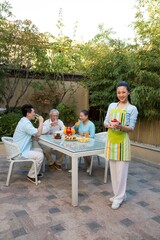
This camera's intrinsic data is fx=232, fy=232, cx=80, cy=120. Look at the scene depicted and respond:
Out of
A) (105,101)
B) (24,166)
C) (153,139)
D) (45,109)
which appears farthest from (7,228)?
(45,109)

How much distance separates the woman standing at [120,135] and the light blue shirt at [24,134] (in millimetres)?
1217

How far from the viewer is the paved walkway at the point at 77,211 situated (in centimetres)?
217

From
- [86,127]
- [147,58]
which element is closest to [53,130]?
[86,127]

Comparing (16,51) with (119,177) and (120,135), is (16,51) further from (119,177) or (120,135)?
(119,177)

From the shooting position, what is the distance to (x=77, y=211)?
262 cm

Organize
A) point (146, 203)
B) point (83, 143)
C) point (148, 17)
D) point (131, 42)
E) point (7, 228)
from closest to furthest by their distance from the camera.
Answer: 1. point (7, 228)
2. point (146, 203)
3. point (83, 143)
4. point (148, 17)
5. point (131, 42)

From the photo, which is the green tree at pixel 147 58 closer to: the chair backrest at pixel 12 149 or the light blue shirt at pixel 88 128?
the light blue shirt at pixel 88 128

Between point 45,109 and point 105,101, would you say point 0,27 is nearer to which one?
point 45,109

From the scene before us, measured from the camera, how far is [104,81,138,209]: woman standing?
8.52ft

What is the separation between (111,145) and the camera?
8.78ft

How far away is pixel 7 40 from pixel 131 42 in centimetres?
296

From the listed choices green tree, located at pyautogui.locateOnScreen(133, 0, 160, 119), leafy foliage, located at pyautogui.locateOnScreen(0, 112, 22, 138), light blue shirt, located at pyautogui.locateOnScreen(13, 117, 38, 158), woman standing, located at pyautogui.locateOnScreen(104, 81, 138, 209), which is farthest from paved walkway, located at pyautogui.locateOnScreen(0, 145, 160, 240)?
leafy foliage, located at pyautogui.locateOnScreen(0, 112, 22, 138)

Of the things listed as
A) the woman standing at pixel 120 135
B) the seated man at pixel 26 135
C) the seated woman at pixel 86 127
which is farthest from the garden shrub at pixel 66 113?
the woman standing at pixel 120 135

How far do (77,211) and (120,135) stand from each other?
3.23ft
